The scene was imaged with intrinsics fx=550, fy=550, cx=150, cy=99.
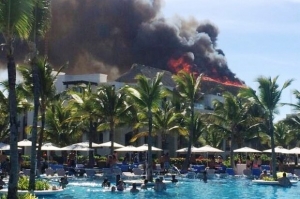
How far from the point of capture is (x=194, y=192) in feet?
90.5

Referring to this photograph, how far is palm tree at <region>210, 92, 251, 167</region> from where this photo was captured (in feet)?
152

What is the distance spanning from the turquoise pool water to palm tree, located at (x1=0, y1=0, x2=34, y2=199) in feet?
24.6

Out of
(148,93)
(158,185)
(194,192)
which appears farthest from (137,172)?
(194,192)

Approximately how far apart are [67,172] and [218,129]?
16.4m

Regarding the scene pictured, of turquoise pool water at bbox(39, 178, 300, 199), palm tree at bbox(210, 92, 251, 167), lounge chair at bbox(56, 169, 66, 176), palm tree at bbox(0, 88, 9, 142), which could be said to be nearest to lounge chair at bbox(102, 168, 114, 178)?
lounge chair at bbox(56, 169, 66, 176)

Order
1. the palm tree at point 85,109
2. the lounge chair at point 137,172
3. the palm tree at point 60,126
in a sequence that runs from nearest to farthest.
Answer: the lounge chair at point 137,172, the palm tree at point 85,109, the palm tree at point 60,126

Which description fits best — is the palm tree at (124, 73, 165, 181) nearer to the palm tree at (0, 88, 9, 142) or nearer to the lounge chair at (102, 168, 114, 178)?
the lounge chair at (102, 168, 114, 178)

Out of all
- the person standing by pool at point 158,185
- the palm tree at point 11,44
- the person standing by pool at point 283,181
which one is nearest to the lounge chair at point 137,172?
the person standing by pool at point 158,185

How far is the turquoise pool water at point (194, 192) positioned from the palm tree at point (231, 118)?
13.8m

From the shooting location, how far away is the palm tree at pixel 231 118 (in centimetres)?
4628

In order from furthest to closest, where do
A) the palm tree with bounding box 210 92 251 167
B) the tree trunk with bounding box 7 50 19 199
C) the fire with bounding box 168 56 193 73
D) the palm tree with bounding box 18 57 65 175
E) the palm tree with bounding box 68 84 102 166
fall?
the fire with bounding box 168 56 193 73 → the palm tree with bounding box 210 92 251 167 → the palm tree with bounding box 68 84 102 166 → the palm tree with bounding box 18 57 65 175 → the tree trunk with bounding box 7 50 19 199

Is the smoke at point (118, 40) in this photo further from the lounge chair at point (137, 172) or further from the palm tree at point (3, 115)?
the lounge chair at point (137, 172)

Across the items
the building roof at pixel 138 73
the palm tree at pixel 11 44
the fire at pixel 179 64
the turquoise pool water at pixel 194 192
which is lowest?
the turquoise pool water at pixel 194 192

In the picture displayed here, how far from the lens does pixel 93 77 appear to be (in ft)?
197
